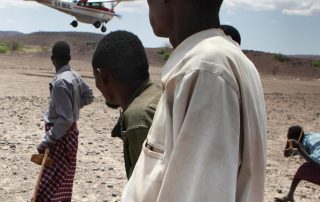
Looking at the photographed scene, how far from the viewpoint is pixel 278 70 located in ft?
151

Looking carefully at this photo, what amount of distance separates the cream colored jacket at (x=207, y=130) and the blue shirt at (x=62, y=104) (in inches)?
128

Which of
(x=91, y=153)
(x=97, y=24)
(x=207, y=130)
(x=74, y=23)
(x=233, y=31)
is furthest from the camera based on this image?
(x=74, y=23)

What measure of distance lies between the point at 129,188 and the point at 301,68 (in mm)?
47593

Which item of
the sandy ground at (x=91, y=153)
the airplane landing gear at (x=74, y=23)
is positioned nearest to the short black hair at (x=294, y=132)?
the sandy ground at (x=91, y=153)

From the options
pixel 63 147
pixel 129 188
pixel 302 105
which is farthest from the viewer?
pixel 302 105

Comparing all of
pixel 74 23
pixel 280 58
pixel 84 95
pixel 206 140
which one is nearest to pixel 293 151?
pixel 84 95

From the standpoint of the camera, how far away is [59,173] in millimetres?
4922

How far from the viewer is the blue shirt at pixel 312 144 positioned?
20.4 feet

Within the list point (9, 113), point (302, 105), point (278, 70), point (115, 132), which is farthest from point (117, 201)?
point (278, 70)

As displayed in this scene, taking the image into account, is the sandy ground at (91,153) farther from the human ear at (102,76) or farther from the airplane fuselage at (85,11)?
the airplane fuselage at (85,11)

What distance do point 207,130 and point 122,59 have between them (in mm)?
1129

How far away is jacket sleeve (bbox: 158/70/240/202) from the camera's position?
4.45ft

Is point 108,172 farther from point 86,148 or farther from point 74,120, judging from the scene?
point 74,120

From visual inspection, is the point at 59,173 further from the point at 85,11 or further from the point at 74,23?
the point at 74,23
